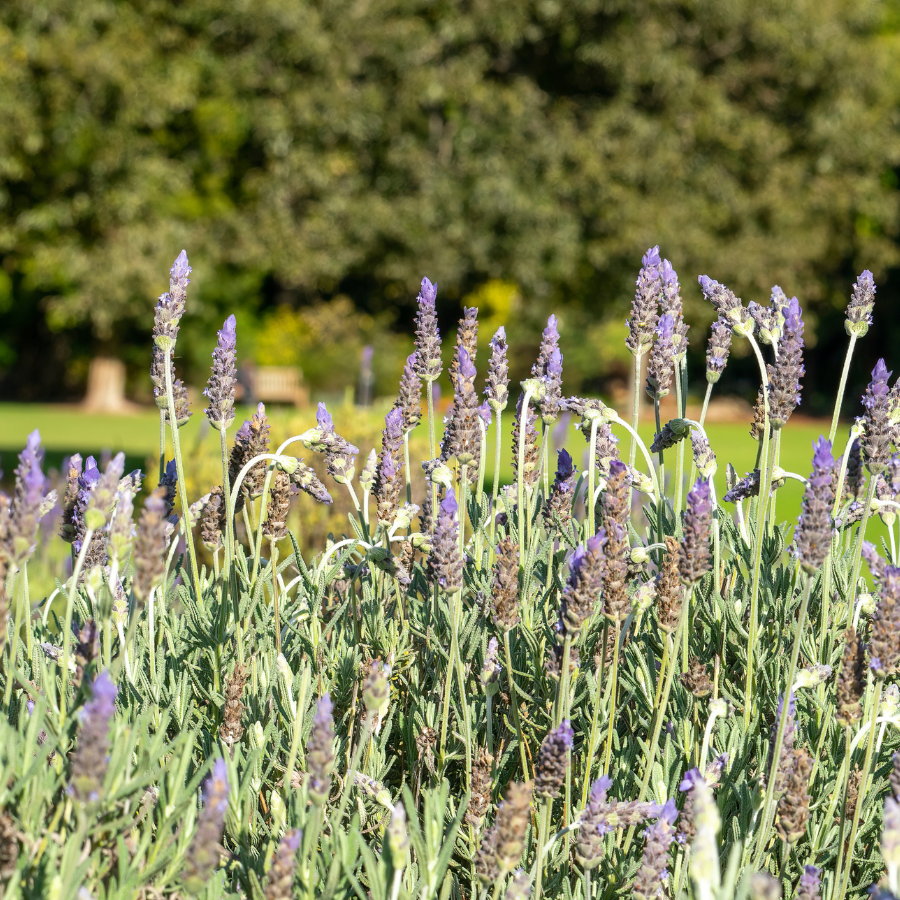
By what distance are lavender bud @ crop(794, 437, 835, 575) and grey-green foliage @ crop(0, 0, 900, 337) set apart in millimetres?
17301

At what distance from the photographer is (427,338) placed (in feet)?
7.33

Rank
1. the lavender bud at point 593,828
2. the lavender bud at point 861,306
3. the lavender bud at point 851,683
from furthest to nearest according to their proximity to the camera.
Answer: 1. the lavender bud at point 861,306
2. the lavender bud at point 851,683
3. the lavender bud at point 593,828

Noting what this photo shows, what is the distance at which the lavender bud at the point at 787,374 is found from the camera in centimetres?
181

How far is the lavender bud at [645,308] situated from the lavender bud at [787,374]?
37 cm

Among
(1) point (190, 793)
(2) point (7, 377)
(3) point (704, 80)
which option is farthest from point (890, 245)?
(1) point (190, 793)

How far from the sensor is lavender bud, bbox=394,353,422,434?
2285 millimetres

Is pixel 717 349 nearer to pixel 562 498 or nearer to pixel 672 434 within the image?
pixel 672 434

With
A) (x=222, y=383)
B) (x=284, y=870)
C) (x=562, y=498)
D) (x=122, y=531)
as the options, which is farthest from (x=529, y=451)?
(x=284, y=870)

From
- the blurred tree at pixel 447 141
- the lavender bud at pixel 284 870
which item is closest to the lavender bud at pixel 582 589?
the lavender bud at pixel 284 870

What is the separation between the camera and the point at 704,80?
69.3 ft

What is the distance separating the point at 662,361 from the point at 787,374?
1.34ft

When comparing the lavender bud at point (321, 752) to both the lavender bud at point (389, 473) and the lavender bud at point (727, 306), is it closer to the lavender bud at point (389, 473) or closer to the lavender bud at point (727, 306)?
the lavender bud at point (389, 473)

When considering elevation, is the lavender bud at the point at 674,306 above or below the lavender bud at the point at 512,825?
above

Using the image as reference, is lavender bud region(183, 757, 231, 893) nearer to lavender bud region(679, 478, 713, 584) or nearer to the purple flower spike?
lavender bud region(679, 478, 713, 584)
